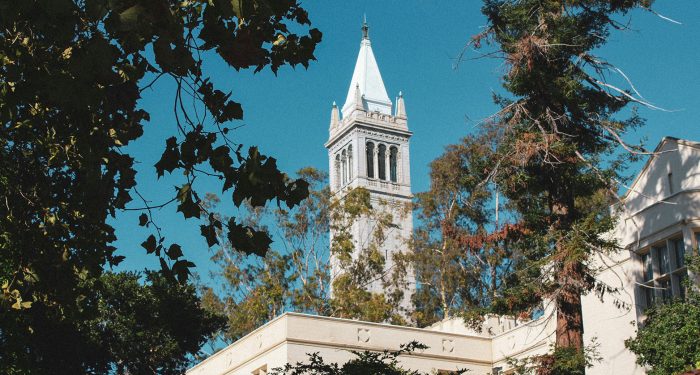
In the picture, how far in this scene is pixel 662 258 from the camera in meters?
22.7

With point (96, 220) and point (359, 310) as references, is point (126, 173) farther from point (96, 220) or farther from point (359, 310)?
point (359, 310)

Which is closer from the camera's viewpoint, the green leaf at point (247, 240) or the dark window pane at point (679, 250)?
the green leaf at point (247, 240)

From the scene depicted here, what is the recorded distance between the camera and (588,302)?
2588cm

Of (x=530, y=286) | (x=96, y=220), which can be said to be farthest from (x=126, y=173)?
(x=530, y=286)

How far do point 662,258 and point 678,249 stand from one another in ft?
1.86

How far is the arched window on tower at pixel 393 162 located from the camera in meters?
87.3

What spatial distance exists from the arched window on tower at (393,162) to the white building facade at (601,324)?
50.5 meters

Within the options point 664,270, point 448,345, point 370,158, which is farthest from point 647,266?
point 370,158

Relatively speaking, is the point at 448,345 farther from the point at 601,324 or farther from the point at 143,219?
the point at 143,219

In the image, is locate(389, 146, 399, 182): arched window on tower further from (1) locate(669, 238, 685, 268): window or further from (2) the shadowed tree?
(1) locate(669, 238, 685, 268): window

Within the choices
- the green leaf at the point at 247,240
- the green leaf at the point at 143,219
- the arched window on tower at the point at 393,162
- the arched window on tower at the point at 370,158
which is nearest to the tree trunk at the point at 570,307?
the green leaf at the point at 143,219

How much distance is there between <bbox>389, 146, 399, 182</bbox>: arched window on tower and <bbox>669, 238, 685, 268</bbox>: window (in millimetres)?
64859

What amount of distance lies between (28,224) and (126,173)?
154 inches

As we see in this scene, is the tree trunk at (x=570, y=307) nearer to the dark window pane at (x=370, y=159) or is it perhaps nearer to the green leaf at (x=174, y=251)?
the green leaf at (x=174, y=251)
